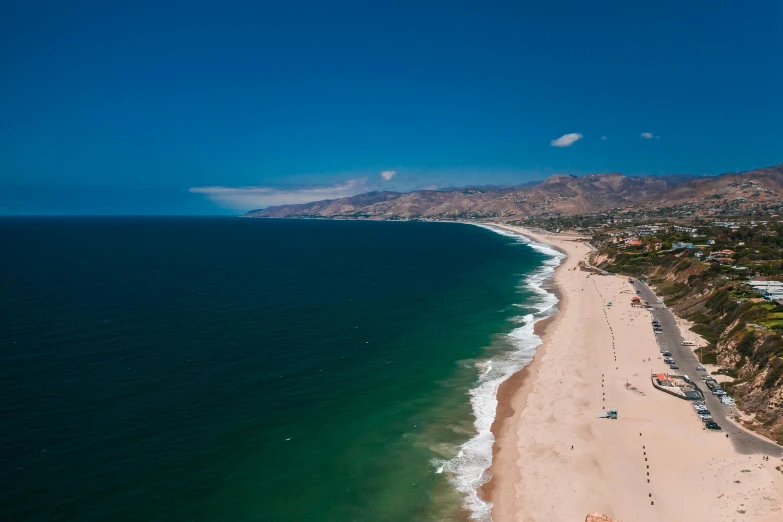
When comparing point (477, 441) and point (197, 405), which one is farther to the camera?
point (197, 405)

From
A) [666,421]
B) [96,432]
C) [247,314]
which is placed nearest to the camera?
[96,432]

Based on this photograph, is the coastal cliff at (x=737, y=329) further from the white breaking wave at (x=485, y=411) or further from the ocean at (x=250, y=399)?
the ocean at (x=250, y=399)

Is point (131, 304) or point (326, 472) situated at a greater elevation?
point (131, 304)

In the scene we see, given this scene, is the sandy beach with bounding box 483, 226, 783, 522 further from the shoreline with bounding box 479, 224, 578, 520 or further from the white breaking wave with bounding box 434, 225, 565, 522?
the white breaking wave with bounding box 434, 225, 565, 522

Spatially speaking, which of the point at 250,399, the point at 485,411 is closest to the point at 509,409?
the point at 485,411

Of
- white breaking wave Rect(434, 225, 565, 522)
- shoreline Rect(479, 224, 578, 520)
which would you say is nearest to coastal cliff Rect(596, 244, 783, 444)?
shoreline Rect(479, 224, 578, 520)

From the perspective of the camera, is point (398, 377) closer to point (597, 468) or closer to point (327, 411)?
point (327, 411)

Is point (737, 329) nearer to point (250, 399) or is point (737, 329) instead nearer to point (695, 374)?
point (695, 374)

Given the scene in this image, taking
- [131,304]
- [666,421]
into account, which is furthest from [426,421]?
[131,304]
